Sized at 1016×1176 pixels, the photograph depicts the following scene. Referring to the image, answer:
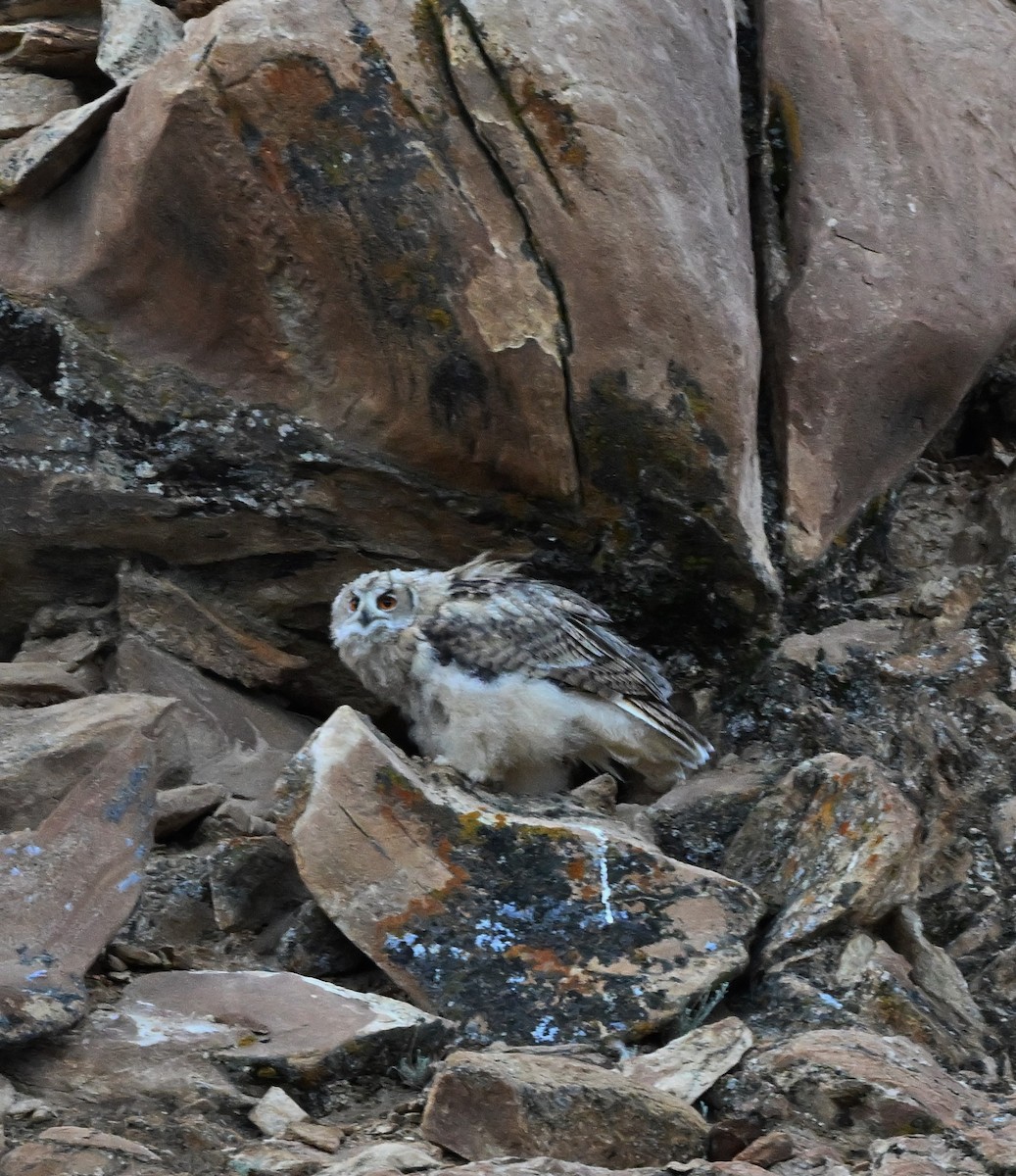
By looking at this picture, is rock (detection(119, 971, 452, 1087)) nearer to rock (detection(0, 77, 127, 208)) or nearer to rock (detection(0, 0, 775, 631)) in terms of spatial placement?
rock (detection(0, 0, 775, 631))

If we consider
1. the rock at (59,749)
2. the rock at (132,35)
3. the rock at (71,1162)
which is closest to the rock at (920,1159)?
the rock at (71,1162)

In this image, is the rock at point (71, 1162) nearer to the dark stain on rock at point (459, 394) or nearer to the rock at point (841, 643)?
the dark stain on rock at point (459, 394)

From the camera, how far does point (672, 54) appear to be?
610 centimetres

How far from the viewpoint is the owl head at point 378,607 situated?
228 inches

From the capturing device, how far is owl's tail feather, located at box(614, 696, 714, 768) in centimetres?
589

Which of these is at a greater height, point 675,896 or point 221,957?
point 675,896

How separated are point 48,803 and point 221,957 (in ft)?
2.22

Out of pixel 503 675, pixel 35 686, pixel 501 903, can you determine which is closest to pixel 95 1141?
pixel 501 903

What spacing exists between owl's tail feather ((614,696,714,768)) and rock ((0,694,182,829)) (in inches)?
62.5

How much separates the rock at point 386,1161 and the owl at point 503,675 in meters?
2.03

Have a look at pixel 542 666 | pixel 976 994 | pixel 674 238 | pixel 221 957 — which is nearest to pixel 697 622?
pixel 542 666

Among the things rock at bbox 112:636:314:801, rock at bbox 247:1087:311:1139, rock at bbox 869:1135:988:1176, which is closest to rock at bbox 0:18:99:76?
rock at bbox 112:636:314:801

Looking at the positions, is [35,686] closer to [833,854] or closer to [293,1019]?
[293,1019]

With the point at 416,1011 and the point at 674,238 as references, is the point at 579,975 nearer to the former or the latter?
the point at 416,1011
